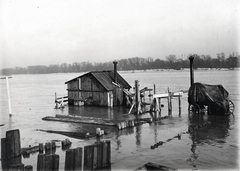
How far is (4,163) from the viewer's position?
13.9 metres

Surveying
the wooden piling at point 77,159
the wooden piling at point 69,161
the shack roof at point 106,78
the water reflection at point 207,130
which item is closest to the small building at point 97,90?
the shack roof at point 106,78

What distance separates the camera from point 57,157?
11367 mm

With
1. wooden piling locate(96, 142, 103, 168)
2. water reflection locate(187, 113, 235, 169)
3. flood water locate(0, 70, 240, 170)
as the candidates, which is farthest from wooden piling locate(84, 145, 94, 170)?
water reflection locate(187, 113, 235, 169)

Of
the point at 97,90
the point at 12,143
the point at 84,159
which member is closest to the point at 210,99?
the point at 97,90

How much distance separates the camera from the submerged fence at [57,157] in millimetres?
11320

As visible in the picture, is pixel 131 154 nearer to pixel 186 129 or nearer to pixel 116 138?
pixel 116 138

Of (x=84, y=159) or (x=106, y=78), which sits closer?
(x=84, y=159)

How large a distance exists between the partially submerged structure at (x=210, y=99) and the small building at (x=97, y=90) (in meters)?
8.55

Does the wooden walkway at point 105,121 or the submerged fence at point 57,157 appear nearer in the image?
the submerged fence at point 57,157

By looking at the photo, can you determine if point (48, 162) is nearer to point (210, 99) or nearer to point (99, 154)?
point (99, 154)

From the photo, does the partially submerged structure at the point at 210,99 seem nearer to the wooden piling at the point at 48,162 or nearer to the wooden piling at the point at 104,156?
the wooden piling at the point at 104,156

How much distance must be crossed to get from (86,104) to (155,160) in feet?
69.0

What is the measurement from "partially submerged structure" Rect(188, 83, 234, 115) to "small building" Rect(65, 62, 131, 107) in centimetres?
855

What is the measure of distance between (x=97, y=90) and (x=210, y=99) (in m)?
12.9
